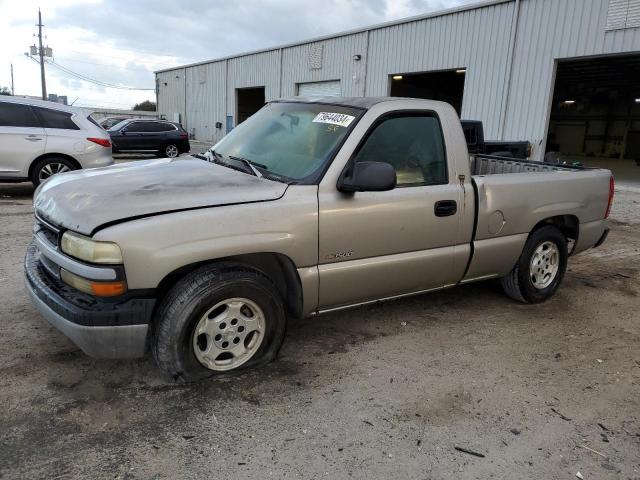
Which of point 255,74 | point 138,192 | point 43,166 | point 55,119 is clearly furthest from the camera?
point 255,74

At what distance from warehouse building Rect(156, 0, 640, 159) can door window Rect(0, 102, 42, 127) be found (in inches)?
494

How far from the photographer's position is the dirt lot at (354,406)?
2541 millimetres

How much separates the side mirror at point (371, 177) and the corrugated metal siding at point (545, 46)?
1247 centimetres

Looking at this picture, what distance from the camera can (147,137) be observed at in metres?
18.7

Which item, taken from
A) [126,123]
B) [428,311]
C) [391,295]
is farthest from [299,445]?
[126,123]

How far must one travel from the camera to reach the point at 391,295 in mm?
3885

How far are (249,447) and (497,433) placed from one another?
1.36 metres

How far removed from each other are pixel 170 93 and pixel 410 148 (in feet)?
127

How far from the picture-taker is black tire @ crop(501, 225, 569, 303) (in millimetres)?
4645

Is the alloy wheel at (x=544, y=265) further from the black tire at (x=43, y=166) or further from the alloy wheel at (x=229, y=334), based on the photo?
the black tire at (x=43, y=166)

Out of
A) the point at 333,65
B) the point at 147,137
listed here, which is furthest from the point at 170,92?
the point at 147,137

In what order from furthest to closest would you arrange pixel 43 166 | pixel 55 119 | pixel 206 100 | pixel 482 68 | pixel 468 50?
pixel 206 100 → pixel 468 50 → pixel 482 68 → pixel 55 119 → pixel 43 166

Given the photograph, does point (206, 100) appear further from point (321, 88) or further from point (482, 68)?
point (482, 68)

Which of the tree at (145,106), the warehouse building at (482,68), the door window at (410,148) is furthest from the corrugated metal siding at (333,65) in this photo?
the tree at (145,106)
